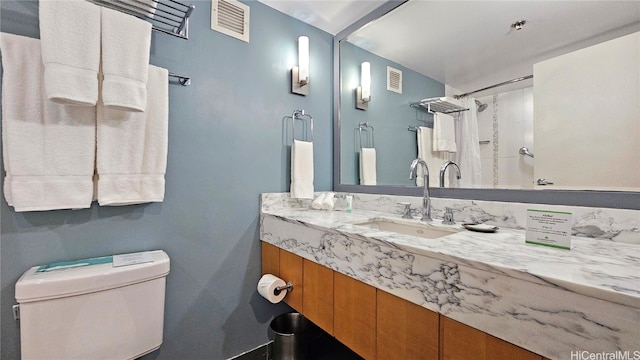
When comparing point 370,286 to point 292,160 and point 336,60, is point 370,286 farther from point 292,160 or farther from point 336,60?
point 336,60

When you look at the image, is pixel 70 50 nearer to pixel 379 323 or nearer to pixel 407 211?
pixel 379 323

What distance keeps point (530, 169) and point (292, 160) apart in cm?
115

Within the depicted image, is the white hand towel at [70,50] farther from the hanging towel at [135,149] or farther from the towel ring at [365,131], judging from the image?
the towel ring at [365,131]

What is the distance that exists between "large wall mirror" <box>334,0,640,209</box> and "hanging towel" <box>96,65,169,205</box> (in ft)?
3.74

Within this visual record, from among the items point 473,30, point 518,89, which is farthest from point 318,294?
point 473,30

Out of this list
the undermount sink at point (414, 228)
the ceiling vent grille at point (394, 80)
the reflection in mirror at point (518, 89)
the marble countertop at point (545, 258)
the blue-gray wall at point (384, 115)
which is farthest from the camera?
the ceiling vent grille at point (394, 80)

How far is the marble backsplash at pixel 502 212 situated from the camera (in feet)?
2.79

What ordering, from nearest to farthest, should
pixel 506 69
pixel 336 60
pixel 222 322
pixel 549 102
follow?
pixel 549 102, pixel 506 69, pixel 222 322, pixel 336 60

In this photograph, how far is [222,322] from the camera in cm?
139

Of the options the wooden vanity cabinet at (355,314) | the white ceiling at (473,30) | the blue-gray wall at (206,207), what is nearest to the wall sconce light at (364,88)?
the white ceiling at (473,30)

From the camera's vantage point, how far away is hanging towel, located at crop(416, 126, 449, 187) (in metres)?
1.34

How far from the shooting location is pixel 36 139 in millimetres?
902

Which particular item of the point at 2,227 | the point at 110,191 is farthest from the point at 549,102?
the point at 2,227

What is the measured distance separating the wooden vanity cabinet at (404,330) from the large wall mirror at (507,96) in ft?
2.22
